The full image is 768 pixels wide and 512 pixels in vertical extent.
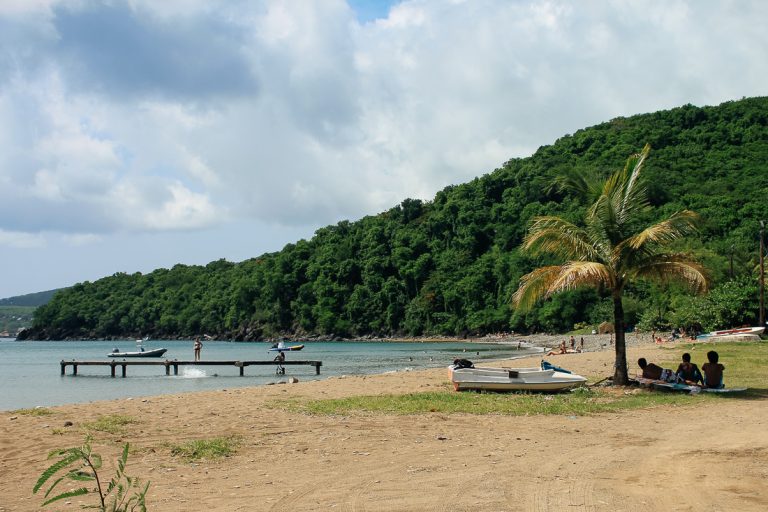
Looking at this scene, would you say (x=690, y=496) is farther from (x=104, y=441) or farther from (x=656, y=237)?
(x=656, y=237)

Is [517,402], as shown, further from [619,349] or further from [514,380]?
[619,349]

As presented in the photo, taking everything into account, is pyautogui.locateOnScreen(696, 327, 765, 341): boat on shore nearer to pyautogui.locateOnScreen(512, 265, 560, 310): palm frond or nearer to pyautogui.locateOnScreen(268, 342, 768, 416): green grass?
pyautogui.locateOnScreen(268, 342, 768, 416): green grass

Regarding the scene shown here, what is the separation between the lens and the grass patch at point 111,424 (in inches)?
479

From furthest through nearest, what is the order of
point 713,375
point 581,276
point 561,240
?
1. point 561,240
2. point 581,276
3. point 713,375

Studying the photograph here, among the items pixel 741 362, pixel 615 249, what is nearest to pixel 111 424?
pixel 615 249

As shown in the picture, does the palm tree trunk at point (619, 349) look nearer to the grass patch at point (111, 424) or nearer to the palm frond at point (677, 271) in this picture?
the palm frond at point (677, 271)

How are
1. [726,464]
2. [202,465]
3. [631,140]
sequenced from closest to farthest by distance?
[726,464], [202,465], [631,140]

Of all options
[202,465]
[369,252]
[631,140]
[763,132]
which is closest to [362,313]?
[369,252]

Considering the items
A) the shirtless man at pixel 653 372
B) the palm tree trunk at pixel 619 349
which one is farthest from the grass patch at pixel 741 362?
the palm tree trunk at pixel 619 349

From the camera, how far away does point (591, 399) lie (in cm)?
1583

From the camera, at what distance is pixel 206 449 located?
1015 cm

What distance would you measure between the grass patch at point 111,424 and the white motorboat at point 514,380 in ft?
26.9

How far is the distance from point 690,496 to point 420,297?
114 meters

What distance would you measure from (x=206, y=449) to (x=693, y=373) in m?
12.4
